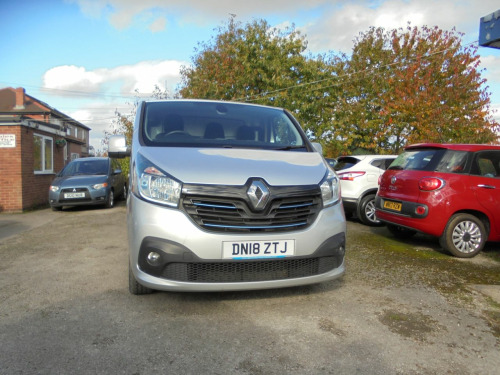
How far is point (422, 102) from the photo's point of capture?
1539 cm

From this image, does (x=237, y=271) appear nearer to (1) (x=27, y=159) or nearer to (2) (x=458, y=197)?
(2) (x=458, y=197)

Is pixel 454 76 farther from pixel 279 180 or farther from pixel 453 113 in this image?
pixel 279 180

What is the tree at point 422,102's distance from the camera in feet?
51.0

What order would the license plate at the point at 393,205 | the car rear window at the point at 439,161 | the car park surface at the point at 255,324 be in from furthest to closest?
the license plate at the point at 393,205, the car rear window at the point at 439,161, the car park surface at the point at 255,324

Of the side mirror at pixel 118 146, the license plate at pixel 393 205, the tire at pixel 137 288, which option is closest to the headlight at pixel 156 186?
the tire at pixel 137 288

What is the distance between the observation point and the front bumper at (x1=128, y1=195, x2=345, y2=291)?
286cm

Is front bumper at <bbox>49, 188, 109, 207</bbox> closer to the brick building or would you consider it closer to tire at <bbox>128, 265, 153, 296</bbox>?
the brick building

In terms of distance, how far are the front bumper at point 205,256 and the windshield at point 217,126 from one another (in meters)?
0.91

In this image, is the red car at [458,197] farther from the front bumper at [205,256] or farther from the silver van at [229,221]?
the front bumper at [205,256]

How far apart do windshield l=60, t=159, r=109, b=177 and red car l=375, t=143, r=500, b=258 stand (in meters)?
9.01

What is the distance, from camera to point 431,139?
51.0 ft

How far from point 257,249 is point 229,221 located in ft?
0.97

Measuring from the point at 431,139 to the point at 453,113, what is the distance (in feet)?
4.37

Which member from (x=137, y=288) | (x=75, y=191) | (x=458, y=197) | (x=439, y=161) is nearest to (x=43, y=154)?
(x=75, y=191)
